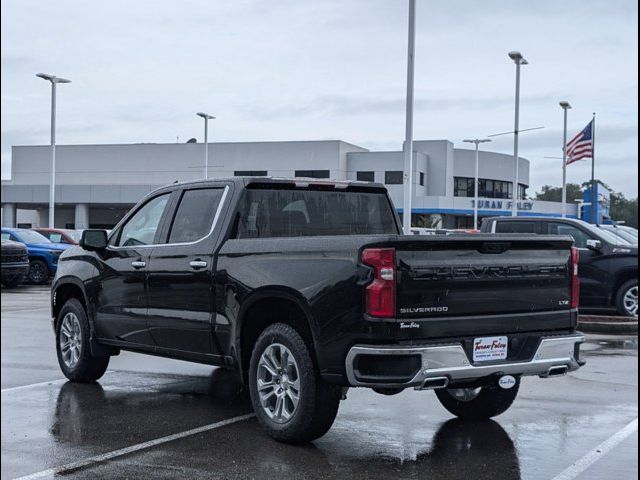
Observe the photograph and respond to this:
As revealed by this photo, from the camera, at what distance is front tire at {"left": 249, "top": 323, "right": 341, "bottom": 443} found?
6.75 metres

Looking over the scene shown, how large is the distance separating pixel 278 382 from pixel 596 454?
2.28m

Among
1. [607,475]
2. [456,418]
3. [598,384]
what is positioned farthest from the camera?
[598,384]

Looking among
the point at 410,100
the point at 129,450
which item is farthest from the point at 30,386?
the point at 410,100

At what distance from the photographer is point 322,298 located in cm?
664

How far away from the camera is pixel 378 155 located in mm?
70688

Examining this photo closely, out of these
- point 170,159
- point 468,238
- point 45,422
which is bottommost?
point 45,422

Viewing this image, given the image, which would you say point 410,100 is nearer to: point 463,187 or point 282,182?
point 282,182

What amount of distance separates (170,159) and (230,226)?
67429 millimetres

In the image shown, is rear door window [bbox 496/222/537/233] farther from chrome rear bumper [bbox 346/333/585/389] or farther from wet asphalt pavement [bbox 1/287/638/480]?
chrome rear bumper [bbox 346/333/585/389]

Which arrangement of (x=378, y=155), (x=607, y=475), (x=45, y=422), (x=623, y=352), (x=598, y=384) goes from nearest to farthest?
(x=607, y=475) → (x=45, y=422) → (x=598, y=384) → (x=623, y=352) → (x=378, y=155)

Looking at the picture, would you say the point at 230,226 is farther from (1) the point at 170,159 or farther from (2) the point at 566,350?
(1) the point at 170,159

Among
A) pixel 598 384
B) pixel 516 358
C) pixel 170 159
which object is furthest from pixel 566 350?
pixel 170 159

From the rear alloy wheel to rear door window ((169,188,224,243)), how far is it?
64.8 ft

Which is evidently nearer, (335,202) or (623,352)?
(335,202)
